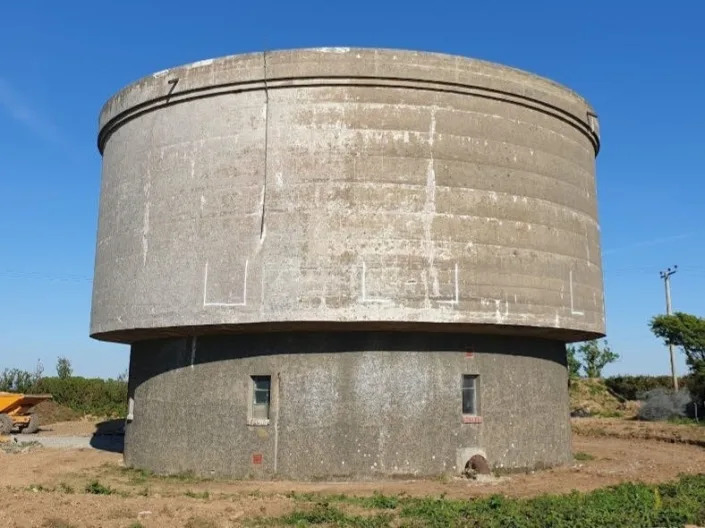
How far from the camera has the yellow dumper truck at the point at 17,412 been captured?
1052 inches

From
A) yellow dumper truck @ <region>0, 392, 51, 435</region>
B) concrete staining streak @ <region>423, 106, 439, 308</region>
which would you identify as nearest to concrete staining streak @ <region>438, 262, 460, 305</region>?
concrete staining streak @ <region>423, 106, 439, 308</region>

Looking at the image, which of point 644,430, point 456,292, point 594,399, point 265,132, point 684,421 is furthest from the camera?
point 594,399

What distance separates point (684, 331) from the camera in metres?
39.6

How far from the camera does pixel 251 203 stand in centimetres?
1385

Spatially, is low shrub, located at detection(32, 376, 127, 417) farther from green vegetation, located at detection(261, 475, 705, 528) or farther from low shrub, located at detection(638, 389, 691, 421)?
green vegetation, located at detection(261, 475, 705, 528)

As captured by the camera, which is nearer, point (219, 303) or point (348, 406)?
point (348, 406)

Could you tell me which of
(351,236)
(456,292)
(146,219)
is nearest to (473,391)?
(456,292)

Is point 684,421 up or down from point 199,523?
up

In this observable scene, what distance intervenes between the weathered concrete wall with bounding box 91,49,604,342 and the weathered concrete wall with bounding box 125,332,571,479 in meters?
0.72

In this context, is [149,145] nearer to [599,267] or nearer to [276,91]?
[276,91]

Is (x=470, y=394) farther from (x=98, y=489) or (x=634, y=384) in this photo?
(x=634, y=384)

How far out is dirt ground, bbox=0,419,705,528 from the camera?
32.0 ft

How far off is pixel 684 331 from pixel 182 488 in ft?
114

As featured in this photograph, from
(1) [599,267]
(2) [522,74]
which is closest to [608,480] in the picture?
(1) [599,267]
